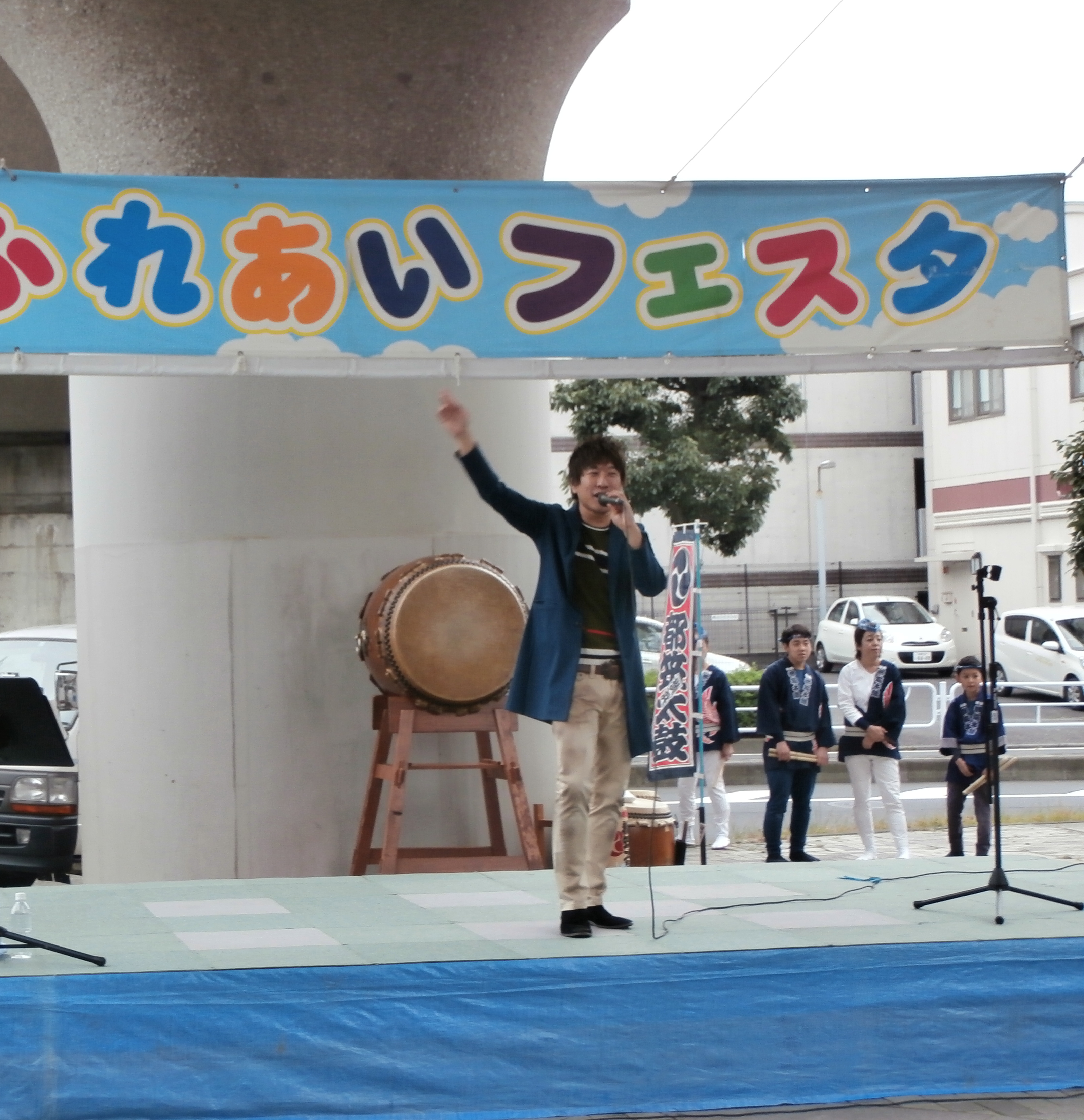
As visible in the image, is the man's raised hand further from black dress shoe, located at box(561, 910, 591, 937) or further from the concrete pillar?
the concrete pillar

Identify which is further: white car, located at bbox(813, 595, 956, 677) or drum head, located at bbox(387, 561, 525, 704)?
white car, located at bbox(813, 595, 956, 677)

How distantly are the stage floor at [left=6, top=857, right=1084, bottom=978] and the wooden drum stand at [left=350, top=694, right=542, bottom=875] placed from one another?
649 mm

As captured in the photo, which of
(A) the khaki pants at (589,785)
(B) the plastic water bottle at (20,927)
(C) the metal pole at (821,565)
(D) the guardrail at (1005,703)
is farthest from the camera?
(C) the metal pole at (821,565)

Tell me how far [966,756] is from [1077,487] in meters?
7.21

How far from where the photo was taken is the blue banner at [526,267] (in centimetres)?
676

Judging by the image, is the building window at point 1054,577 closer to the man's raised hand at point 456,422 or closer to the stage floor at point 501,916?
the stage floor at point 501,916

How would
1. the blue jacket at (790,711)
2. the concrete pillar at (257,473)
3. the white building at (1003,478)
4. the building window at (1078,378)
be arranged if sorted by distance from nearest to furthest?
1. the concrete pillar at (257,473)
2. the blue jacket at (790,711)
3. the building window at (1078,378)
4. the white building at (1003,478)

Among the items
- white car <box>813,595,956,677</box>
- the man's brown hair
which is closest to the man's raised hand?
the man's brown hair

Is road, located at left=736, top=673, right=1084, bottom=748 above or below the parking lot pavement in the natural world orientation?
above

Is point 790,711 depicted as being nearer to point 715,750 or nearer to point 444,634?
point 715,750

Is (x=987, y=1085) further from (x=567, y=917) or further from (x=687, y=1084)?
(x=567, y=917)

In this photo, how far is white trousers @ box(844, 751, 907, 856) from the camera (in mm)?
10836

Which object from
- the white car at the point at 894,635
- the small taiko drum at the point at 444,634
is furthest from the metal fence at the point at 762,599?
the small taiko drum at the point at 444,634

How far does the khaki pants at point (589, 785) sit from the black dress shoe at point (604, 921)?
21 mm
